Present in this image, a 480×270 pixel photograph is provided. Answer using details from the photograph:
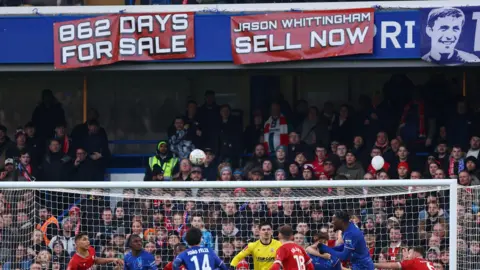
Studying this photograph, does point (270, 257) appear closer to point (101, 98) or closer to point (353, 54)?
point (353, 54)

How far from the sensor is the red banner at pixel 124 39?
62.8 feet

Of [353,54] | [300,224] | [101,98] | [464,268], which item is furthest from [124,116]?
[464,268]

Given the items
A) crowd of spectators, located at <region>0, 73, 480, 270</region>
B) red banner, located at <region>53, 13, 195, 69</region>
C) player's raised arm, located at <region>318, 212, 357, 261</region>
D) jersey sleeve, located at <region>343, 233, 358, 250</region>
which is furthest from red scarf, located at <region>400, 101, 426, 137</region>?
jersey sleeve, located at <region>343, 233, 358, 250</region>

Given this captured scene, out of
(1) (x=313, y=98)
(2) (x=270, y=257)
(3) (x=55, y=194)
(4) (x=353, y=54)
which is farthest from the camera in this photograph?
(1) (x=313, y=98)

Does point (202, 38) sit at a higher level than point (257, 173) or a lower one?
higher

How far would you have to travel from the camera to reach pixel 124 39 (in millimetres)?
19203

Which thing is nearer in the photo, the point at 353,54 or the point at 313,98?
the point at 353,54

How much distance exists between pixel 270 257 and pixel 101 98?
643 centimetres

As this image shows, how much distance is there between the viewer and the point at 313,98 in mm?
21203

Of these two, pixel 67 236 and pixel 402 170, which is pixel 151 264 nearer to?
pixel 67 236

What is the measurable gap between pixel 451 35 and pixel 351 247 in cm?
431

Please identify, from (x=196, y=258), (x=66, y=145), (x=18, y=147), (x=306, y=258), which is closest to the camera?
(x=196, y=258)

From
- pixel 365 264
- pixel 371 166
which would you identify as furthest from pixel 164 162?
pixel 365 264

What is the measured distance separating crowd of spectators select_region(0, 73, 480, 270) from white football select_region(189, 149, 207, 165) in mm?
162
